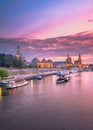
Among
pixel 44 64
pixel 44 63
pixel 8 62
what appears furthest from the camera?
pixel 44 63

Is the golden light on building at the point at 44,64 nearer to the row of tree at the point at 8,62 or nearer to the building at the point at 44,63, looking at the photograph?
the building at the point at 44,63

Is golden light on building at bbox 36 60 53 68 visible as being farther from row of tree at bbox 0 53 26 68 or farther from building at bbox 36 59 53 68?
row of tree at bbox 0 53 26 68

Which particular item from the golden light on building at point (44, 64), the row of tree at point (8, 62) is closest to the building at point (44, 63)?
the golden light on building at point (44, 64)

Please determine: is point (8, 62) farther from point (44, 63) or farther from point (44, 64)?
point (44, 63)

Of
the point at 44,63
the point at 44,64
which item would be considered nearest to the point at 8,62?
the point at 44,64

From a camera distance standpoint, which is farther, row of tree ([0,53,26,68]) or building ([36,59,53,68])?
building ([36,59,53,68])

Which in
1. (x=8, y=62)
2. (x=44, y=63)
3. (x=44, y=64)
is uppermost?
(x=44, y=63)

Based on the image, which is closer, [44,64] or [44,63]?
[44,64]

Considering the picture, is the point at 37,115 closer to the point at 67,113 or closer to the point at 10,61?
the point at 67,113

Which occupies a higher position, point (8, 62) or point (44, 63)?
point (44, 63)

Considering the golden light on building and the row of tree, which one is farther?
the golden light on building

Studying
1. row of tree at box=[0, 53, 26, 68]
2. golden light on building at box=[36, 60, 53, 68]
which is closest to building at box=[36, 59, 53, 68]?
golden light on building at box=[36, 60, 53, 68]

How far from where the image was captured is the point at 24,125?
1037 cm

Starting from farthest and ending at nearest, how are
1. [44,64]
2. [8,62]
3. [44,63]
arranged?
[44,63] < [44,64] < [8,62]
